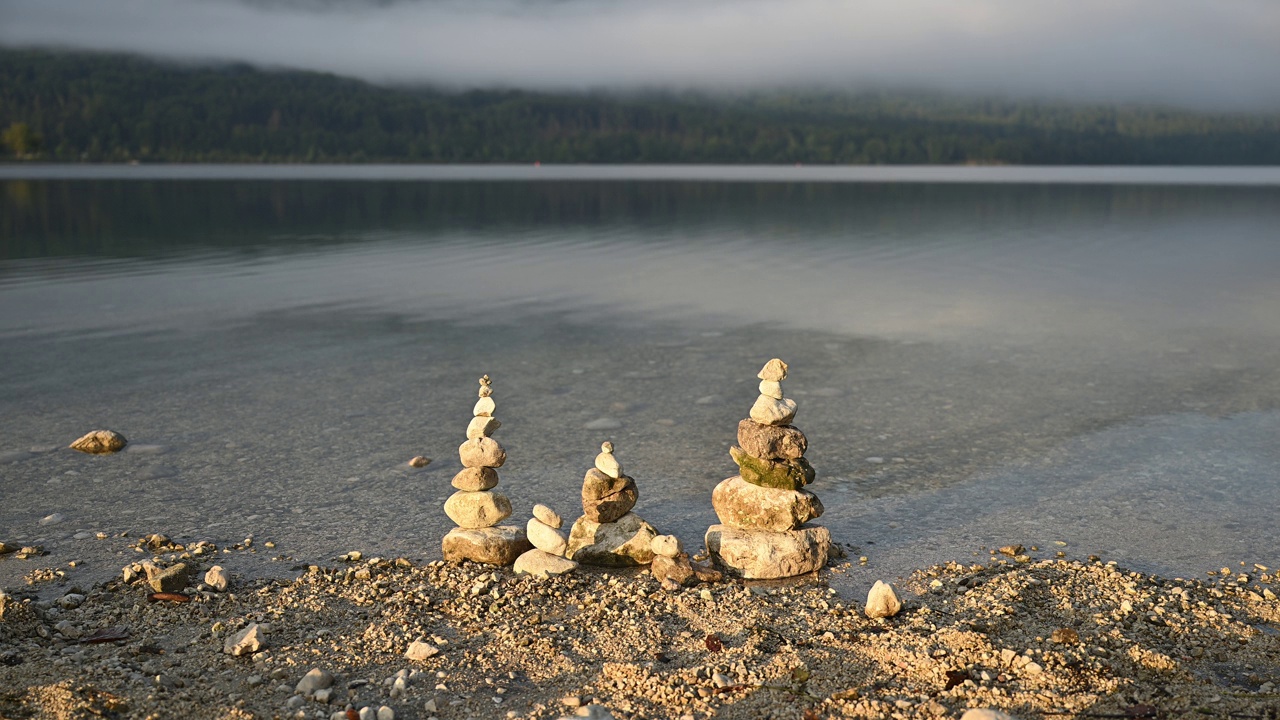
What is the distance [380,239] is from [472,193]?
144 feet

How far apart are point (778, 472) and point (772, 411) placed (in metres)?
0.49

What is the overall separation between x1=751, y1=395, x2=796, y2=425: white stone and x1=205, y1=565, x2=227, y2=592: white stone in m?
4.16

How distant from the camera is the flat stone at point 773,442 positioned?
821cm

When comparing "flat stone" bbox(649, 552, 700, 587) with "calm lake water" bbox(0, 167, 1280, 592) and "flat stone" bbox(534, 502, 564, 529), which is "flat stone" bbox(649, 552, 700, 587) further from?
"calm lake water" bbox(0, 167, 1280, 592)

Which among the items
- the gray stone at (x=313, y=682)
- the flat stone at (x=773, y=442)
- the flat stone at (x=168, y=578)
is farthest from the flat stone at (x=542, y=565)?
the flat stone at (x=168, y=578)

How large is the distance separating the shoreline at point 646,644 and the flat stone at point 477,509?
483 millimetres

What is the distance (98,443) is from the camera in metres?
10.8

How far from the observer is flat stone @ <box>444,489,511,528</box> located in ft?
26.7

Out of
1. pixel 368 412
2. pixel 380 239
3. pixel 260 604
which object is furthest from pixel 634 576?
pixel 380 239

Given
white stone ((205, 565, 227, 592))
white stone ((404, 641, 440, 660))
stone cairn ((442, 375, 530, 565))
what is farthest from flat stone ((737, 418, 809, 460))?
white stone ((205, 565, 227, 592))

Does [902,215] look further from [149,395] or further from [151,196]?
[151,196]

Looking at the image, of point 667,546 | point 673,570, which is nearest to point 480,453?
point 667,546

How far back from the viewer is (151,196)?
235 ft

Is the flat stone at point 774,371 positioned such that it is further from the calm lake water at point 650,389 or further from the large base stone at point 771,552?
the calm lake water at point 650,389
